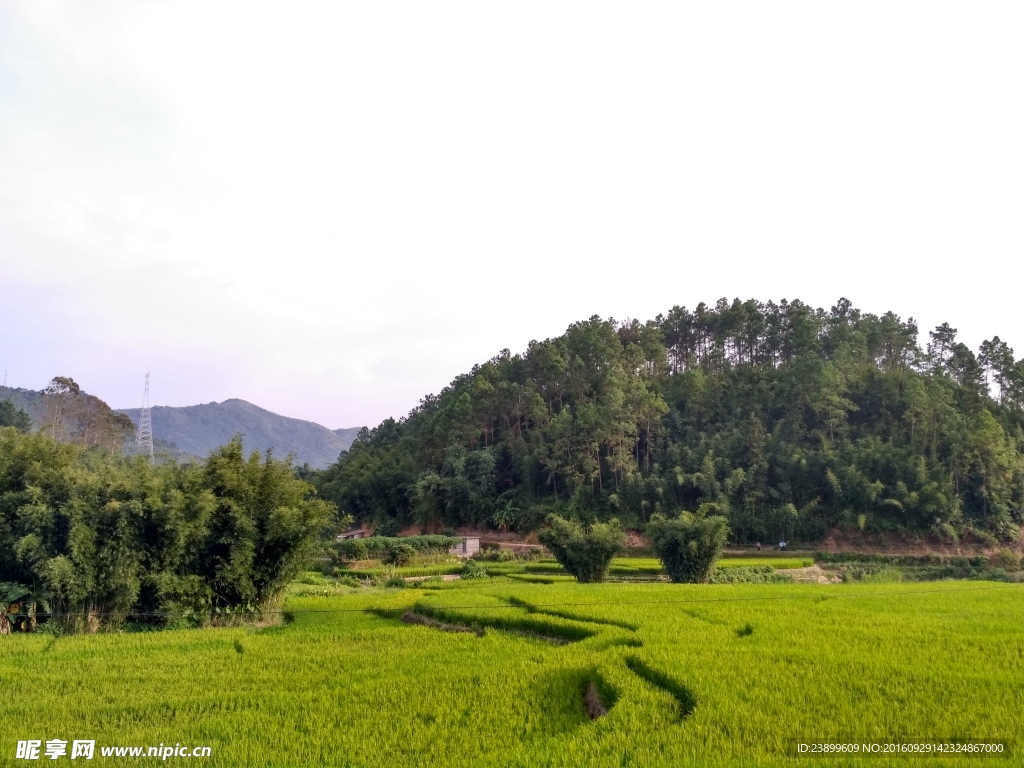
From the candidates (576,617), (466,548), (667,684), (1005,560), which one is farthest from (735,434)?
(667,684)

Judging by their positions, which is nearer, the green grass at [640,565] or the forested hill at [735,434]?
the green grass at [640,565]

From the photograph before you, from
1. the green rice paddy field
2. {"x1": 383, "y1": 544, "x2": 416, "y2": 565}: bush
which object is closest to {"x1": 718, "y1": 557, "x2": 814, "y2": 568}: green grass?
{"x1": 383, "y1": 544, "x2": 416, "y2": 565}: bush

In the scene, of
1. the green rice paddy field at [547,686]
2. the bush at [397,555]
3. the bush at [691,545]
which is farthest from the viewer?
the bush at [397,555]

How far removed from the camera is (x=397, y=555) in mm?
36344

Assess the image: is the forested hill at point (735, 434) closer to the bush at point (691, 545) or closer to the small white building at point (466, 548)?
the small white building at point (466, 548)

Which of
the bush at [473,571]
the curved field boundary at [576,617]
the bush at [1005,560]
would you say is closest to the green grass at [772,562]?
the bush at [1005,560]

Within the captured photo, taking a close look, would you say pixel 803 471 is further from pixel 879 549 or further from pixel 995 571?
pixel 995 571

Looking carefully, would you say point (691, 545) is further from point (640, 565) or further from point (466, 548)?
point (466, 548)

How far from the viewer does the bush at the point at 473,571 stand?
1173 inches

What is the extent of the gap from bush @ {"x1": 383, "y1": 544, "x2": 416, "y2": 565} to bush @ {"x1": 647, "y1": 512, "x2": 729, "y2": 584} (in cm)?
1670

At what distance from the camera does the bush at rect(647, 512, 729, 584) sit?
2369 cm

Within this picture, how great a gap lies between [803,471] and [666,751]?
41952 millimetres

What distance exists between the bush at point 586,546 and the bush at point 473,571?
538 cm

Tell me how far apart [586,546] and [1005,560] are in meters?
28.3
